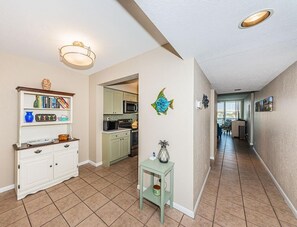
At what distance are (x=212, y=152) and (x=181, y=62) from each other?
3.26 meters

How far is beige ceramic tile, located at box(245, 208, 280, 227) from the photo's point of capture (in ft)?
5.41

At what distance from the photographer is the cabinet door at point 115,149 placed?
11.0 ft

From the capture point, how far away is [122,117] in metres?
4.55

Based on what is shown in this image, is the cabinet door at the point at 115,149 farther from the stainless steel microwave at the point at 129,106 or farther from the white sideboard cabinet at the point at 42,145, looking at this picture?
the stainless steel microwave at the point at 129,106

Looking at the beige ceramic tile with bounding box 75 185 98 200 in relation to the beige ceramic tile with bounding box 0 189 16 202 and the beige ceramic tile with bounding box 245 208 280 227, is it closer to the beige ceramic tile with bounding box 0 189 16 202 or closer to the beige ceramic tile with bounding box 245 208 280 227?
the beige ceramic tile with bounding box 0 189 16 202

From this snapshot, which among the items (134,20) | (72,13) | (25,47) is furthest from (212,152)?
(25,47)

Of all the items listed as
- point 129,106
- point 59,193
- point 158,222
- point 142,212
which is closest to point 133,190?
point 142,212

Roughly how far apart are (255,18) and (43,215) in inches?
132

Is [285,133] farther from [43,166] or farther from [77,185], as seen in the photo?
[43,166]

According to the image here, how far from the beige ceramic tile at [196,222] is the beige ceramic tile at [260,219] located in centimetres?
58

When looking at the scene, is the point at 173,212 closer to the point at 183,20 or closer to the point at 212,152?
the point at 183,20

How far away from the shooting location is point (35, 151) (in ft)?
7.41

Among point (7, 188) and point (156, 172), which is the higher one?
point (156, 172)

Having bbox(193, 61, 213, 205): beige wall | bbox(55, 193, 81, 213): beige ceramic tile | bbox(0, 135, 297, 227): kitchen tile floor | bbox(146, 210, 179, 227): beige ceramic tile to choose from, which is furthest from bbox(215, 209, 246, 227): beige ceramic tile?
bbox(55, 193, 81, 213): beige ceramic tile
